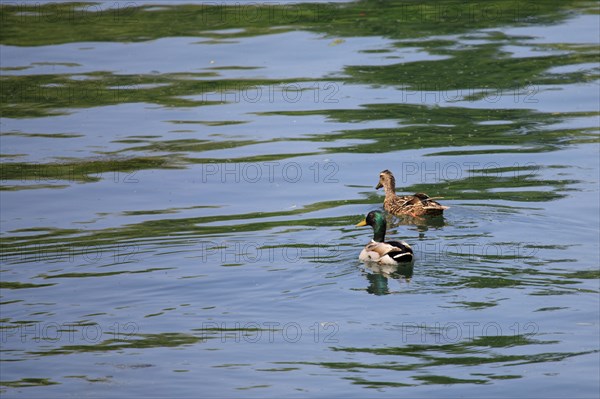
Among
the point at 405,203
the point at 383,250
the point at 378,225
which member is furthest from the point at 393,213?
the point at 383,250

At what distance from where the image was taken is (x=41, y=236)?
52.3ft

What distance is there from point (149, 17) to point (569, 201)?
1491 cm

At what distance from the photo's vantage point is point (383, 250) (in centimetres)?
1438

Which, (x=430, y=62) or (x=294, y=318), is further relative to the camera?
(x=430, y=62)

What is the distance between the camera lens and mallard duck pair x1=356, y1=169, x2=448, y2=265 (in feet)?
46.8

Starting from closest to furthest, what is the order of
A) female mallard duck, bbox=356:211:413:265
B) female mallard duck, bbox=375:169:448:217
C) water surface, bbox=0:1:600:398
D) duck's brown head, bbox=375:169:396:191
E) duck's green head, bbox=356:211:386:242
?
water surface, bbox=0:1:600:398 → female mallard duck, bbox=356:211:413:265 → duck's green head, bbox=356:211:386:242 → female mallard duck, bbox=375:169:448:217 → duck's brown head, bbox=375:169:396:191

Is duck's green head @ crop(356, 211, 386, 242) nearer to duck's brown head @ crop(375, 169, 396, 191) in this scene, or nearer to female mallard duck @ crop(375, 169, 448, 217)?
female mallard duck @ crop(375, 169, 448, 217)

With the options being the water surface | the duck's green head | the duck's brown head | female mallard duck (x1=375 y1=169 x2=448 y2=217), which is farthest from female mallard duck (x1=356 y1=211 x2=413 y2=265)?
the duck's brown head

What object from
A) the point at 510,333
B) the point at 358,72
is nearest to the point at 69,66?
the point at 358,72

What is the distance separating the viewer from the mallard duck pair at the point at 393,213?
14258mm

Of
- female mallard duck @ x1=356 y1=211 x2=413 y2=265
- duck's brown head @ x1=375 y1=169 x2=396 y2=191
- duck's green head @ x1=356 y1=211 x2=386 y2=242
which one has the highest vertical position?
duck's brown head @ x1=375 y1=169 x2=396 y2=191

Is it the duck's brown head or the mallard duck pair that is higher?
the duck's brown head

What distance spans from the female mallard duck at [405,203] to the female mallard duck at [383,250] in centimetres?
108

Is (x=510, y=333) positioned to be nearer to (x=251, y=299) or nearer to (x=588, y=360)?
(x=588, y=360)
